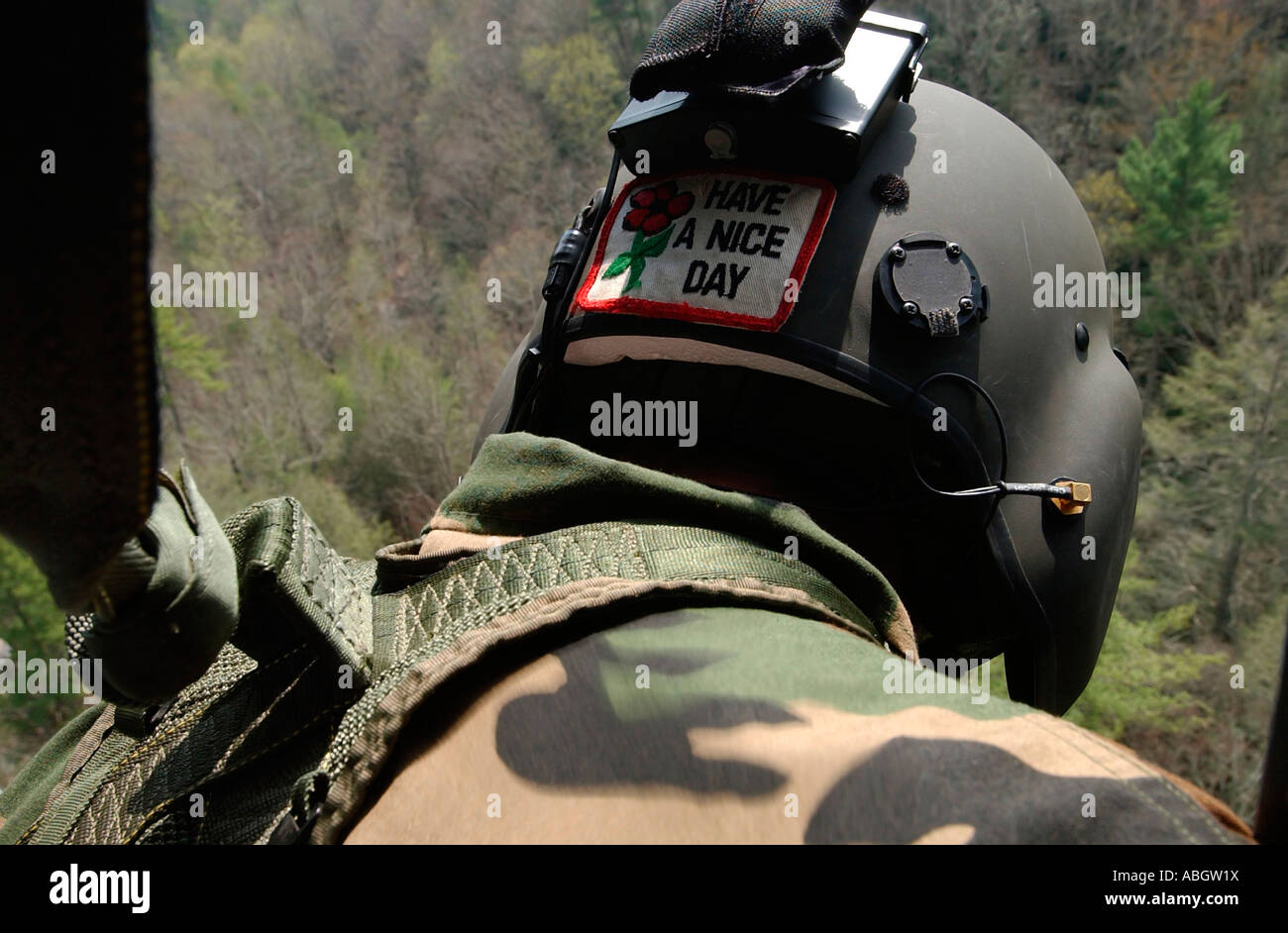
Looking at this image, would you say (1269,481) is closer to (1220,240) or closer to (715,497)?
(1220,240)

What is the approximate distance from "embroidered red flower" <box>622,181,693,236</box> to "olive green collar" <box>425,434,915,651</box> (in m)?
0.49

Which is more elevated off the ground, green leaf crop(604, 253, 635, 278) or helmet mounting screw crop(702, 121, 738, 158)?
helmet mounting screw crop(702, 121, 738, 158)

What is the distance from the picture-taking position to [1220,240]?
24547mm

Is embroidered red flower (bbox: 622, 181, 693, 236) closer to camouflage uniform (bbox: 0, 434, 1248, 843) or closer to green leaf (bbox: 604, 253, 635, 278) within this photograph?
green leaf (bbox: 604, 253, 635, 278)

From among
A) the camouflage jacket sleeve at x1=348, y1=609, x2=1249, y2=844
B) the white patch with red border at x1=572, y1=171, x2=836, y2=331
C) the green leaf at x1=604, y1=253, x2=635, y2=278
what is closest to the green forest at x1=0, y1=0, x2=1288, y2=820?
the white patch with red border at x1=572, y1=171, x2=836, y2=331

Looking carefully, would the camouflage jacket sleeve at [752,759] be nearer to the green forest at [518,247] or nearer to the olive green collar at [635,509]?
the olive green collar at [635,509]

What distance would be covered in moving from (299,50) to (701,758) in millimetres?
52087

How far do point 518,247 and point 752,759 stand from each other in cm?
3596

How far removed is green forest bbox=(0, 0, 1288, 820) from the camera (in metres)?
18.0

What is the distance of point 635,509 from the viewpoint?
52.4 inches

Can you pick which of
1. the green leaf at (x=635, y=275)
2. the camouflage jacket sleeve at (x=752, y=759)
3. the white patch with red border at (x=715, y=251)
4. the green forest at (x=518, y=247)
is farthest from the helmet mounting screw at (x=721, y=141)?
the green forest at (x=518, y=247)

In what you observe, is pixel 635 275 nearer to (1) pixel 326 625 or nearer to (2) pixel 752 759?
(1) pixel 326 625

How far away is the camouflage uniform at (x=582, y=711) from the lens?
891 millimetres

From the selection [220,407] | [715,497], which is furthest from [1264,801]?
[220,407]
